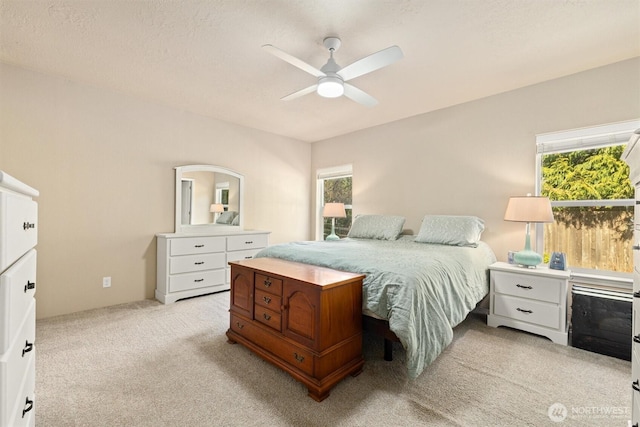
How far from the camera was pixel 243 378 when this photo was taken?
1.81 meters

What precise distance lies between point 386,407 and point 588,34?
2.97 m

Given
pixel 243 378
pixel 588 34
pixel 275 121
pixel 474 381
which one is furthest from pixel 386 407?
pixel 275 121

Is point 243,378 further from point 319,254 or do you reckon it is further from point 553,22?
point 553,22

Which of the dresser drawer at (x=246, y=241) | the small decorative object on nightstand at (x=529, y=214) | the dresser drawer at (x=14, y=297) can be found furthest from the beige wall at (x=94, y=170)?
the small decorative object on nightstand at (x=529, y=214)

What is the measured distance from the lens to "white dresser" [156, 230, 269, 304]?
10.9 ft

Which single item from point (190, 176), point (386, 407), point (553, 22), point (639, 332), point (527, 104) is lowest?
point (386, 407)

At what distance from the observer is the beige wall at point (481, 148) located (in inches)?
102

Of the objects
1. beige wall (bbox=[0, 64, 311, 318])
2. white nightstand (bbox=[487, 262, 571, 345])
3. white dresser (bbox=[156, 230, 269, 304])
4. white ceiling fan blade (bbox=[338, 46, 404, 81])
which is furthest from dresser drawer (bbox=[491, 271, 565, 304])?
beige wall (bbox=[0, 64, 311, 318])

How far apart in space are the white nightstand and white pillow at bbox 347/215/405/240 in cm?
117

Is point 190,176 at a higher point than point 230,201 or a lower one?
higher

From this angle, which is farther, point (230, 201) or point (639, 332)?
point (230, 201)

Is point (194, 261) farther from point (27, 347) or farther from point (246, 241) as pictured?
point (27, 347)

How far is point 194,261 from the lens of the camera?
137 inches

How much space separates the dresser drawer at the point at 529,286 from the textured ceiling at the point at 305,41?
6.28 feet
